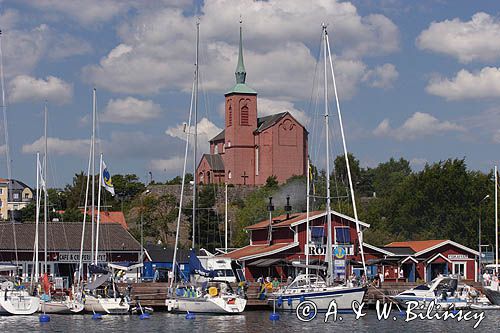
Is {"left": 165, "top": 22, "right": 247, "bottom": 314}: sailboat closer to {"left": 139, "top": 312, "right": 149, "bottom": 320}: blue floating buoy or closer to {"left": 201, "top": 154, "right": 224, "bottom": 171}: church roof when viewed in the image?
{"left": 139, "top": 312, "right": 149, "bottom": 320}: blue floating buoy

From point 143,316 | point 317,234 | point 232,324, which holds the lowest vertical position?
point 232,324

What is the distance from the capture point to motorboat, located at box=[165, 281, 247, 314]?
58.0 metres

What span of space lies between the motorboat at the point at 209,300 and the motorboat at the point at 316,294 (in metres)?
2.74

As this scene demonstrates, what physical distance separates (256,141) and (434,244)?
85.8m

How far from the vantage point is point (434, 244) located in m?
81.6

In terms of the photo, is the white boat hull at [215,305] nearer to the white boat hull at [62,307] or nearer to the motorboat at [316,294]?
the motorboat at [316,294]

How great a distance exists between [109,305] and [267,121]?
110386mm

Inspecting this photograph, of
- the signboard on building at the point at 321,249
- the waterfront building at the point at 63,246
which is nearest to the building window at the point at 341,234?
the signboard on building at the point at 321,249

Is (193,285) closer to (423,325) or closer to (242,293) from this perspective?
(242,293)

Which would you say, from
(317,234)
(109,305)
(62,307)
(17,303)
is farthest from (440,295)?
(17,303)

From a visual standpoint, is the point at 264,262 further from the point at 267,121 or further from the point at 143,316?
the point at 267,121

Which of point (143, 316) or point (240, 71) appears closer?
point (143, 316)

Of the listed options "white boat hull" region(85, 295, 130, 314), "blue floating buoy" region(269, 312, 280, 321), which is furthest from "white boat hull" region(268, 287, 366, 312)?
"white boat hull" region(85, 295, 130, 314)

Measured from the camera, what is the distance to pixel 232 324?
178 feet
